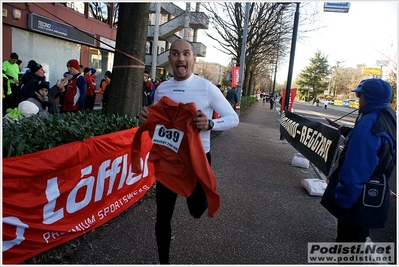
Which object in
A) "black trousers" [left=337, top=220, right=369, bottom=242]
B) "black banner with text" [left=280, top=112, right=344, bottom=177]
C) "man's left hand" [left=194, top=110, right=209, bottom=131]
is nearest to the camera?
"man's left hand" [left=194, top=110, right=209, bottom=131]

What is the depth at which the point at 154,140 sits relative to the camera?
2.73m

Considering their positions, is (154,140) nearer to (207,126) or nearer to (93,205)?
(207,126)

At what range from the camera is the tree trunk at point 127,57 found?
507 centimetres

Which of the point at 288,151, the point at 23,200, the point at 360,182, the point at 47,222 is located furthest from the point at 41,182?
the point at 288,151

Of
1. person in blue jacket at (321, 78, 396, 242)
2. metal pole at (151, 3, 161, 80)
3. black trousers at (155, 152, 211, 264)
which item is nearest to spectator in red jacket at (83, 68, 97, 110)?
black trousers at (155, 152, 211, 264)

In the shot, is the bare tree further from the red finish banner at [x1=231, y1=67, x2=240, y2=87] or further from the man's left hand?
the man's left hand

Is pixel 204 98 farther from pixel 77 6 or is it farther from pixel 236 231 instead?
pixel 77 6

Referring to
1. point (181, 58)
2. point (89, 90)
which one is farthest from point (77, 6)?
point (181, 58)

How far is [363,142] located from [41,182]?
276 centimetres

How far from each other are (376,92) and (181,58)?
1.68m

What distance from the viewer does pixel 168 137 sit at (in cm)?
267

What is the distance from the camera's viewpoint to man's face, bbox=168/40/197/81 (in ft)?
8.66

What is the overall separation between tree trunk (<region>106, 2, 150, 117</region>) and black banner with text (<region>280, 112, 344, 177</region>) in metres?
3.32

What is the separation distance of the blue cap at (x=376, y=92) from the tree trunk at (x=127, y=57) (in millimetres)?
3548
